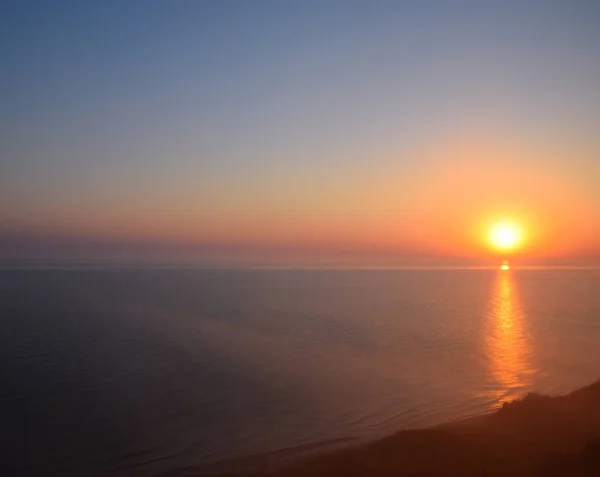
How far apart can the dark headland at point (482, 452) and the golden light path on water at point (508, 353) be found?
539 centimetres

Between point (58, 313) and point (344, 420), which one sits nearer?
point (344, 420)

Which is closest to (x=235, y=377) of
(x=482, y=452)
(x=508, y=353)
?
(x=482, y=452)

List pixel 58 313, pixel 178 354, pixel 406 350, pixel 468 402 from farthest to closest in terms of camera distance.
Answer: pixel 58 313 → pixel 406 350 → pixel 178 354 → pixel 468 402

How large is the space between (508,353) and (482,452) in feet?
77.4

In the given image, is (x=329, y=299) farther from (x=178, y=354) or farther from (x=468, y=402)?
(x=468, y=402)

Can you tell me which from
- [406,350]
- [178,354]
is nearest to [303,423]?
[178,354]

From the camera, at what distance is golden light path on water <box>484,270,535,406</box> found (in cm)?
2967

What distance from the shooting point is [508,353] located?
39.4 m

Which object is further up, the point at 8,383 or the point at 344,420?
the point at 8,383

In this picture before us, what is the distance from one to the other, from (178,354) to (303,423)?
15.1m

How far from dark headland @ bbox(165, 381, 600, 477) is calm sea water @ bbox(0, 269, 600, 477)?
1.98 meters

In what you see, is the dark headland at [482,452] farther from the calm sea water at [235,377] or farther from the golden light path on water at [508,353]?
the golden light path on water at [508,353]

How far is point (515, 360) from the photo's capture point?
36.8 m

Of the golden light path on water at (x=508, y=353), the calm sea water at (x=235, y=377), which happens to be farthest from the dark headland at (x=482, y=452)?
the golden light path on water at (x=508, y=353)
